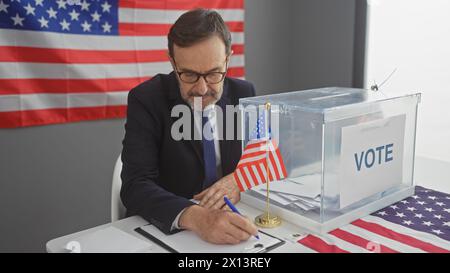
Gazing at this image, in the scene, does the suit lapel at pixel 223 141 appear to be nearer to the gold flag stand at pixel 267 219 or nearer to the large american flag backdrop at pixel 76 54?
the gold flag stand at pixel 267 219

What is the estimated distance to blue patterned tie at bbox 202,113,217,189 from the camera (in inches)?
60.8

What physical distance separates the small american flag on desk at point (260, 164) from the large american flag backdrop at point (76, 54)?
138 centimetres

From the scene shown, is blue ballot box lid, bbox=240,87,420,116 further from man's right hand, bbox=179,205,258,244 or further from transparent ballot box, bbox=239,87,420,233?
man's right hand, bbox=179,205,258,244

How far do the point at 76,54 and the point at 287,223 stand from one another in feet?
5.13

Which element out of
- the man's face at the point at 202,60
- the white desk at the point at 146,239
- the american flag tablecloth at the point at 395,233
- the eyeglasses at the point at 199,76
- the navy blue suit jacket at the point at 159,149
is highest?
the man's face at the point at 202,60

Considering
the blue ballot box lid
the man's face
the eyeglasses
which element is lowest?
the blue ballot box lid

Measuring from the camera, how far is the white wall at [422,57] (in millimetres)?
2156

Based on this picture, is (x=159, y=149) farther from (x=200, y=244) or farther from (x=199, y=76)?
(x=200, y=244)

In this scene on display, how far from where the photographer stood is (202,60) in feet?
4.35

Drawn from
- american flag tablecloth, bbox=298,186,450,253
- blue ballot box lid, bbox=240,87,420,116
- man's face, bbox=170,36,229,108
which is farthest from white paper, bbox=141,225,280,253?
man's face, bbox=170,36,229,108

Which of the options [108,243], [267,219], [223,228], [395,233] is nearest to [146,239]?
[108,243]

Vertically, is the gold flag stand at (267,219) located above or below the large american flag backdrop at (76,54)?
below

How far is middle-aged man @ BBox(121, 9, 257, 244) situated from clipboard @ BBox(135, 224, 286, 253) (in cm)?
2

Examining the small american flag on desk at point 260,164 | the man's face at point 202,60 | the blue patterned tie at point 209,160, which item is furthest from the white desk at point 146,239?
the man's face at point 202,60
